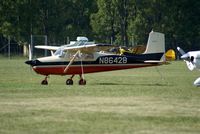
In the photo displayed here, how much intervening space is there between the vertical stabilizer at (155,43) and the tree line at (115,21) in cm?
4094

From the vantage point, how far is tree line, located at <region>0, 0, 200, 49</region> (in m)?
67.3

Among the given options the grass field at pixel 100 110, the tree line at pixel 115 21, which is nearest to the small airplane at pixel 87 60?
the grass field at pixel 100 110

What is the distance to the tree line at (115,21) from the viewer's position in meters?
67.3

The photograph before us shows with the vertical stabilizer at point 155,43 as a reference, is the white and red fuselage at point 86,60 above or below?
below

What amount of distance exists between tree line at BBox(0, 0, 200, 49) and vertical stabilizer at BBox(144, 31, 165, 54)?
1612 inches

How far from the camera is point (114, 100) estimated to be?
1642 centimetres

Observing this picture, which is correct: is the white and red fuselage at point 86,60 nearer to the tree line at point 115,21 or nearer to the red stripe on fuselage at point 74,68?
the red stripe on fuselage at point 74,68

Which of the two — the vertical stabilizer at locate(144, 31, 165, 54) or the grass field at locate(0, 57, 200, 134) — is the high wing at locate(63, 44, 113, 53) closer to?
the vertical stabilizer at locate(144, 31, 165, 54)

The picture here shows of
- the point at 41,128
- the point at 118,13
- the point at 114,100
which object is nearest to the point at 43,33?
the point at 118,13

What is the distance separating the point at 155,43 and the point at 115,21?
44750 millimetres

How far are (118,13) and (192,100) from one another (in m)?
53.3

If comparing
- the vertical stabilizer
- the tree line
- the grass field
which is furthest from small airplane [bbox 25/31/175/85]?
the tree line

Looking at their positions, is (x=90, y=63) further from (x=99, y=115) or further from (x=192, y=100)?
(x=99, y=115)

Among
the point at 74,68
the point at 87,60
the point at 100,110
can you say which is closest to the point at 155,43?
the point at 87,60
